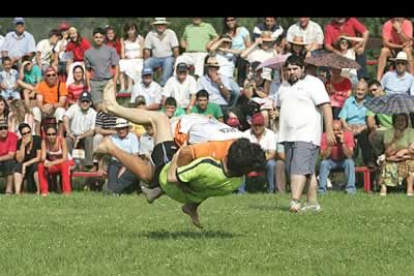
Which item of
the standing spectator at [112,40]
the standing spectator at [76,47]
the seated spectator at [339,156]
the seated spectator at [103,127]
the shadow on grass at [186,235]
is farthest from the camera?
the standing spectator at [112,40]

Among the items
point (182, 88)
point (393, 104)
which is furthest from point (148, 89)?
point (393, 104)

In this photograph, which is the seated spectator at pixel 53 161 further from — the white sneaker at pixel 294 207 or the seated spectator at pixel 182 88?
the white sneaker at pixel 294 207

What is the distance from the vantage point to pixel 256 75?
18359mm

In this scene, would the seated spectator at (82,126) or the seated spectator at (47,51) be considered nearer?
the seated spectator at (82,126)

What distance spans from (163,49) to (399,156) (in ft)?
19.6

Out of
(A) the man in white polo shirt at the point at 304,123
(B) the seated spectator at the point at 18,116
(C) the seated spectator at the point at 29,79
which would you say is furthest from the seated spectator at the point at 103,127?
(A) the man in white polo shirt at the point at 304,123

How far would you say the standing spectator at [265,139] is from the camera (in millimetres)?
16094

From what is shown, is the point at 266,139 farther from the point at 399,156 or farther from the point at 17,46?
the point at 17,46

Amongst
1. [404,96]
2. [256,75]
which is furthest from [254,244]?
[256,75]

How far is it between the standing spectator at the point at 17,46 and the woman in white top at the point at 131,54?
1942mm

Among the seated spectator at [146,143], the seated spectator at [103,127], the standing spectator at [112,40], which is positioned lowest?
the seated spectator at [146,143]

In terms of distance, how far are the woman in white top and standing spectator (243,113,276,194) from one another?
417 centimetres

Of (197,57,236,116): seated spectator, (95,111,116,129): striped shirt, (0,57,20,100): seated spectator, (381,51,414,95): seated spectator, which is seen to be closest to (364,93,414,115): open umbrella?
(381,51,414,95): seated spectator

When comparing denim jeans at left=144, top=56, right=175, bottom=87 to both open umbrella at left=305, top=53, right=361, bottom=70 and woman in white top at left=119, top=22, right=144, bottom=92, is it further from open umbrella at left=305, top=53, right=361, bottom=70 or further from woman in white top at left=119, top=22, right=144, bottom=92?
open umbrella at left=305, top=53, right=361, bottom=70
